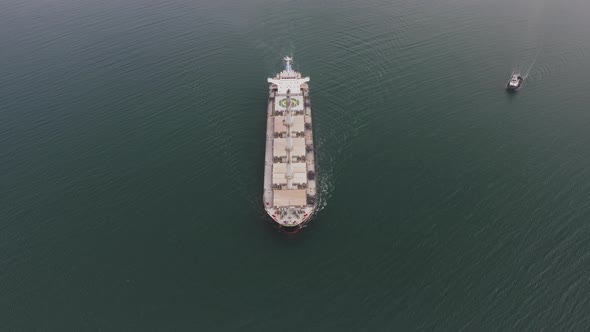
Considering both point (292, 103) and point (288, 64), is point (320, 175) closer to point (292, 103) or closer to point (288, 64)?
point (292, 103)

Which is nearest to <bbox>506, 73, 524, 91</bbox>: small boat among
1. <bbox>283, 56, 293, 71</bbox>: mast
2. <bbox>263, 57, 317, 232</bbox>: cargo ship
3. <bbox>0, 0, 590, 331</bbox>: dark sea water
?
<bbox>0, 0, 590, 331</bbox>: dark sea water

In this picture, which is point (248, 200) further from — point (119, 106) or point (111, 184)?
point (119, 106)

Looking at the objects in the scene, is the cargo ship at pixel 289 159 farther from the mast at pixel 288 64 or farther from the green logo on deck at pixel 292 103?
the mast at pixel 288 64

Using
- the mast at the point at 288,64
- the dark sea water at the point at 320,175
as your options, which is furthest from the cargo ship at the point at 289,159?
the mast at the point at 288,64

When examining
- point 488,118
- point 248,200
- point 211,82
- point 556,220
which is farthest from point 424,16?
point 248,200

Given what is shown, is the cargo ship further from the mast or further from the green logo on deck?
the mast

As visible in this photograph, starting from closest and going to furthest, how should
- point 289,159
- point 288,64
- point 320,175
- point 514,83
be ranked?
point 289,159, point 320,175, point 514,83, point 288,64

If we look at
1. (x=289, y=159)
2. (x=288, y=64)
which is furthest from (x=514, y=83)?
(x=289, y=159)
